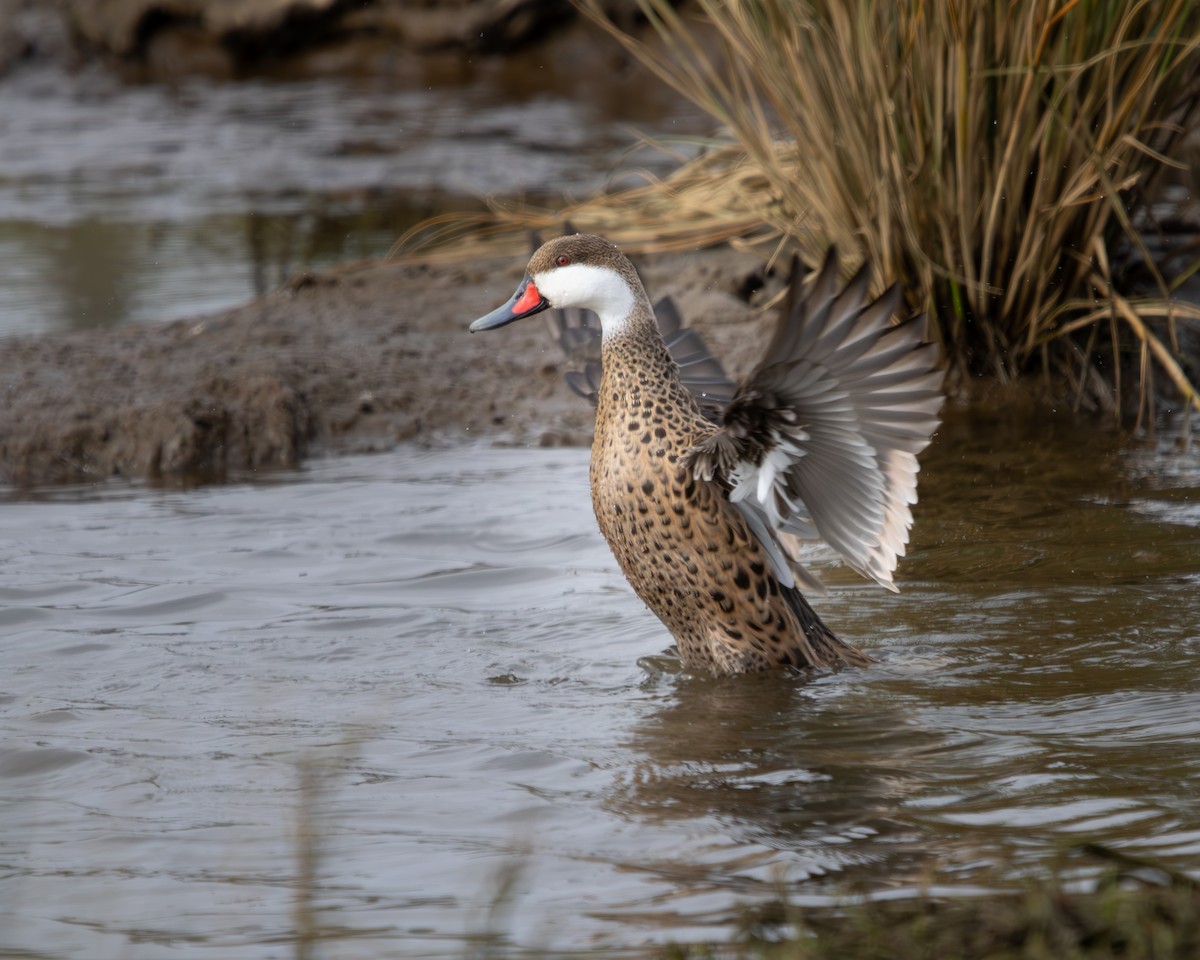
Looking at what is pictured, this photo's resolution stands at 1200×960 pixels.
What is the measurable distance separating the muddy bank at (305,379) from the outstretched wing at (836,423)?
8.09 feet

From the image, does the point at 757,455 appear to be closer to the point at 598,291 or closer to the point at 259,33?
the point at 598,291

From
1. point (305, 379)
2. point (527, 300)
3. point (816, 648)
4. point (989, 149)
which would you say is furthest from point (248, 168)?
point (816, 648)

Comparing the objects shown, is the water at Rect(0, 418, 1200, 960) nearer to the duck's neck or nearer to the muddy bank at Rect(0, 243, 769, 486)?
the muddy bank at Rect(0, 243, 769, 486)

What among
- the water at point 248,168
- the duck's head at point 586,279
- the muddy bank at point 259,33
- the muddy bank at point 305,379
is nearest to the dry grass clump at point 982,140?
the muddy bank at point 305,379

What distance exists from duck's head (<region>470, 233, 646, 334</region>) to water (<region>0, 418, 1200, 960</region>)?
0.93 m

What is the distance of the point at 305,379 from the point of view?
658 centimetres

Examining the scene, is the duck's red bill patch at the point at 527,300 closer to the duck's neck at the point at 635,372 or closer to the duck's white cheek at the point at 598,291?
the duck's white cheek at the point at 598,291

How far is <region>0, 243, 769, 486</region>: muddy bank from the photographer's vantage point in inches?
244

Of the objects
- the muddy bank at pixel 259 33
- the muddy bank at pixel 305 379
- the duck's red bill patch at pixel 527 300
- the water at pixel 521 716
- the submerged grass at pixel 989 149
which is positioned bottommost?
the water at pixel 521 716

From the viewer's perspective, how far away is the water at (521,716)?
296 cm

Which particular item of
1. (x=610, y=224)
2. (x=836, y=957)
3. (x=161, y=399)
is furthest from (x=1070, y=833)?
(x=610, y=224)

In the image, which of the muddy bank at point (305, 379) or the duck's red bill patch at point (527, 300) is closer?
the duck's red bill patch at point (527, 300)

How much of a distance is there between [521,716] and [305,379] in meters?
2.97

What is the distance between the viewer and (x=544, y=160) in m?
10.4
